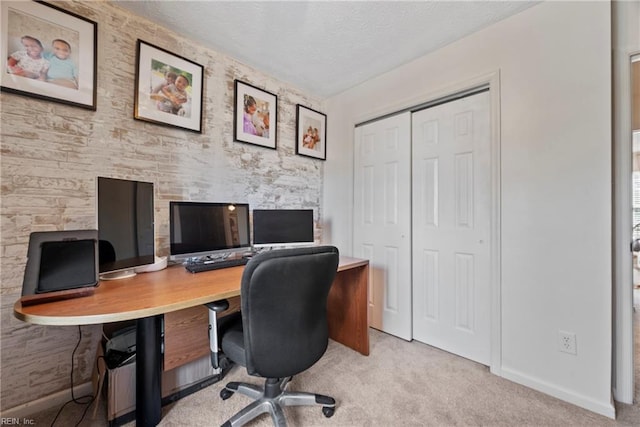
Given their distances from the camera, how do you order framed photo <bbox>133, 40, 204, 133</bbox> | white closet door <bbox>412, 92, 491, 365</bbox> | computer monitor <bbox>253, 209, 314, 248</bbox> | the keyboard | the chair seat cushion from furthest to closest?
computer monitor <bbox>253, 209, 314, 248</bbox>, white closet door <bbox>412, 92, 491, 365</bbox>, framed photo <bbox>133, 40, 204, 133</bbox>, the keyboard, the chair seat cushion

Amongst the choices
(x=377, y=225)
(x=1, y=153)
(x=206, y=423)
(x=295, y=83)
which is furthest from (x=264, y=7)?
(x=206, y=423)

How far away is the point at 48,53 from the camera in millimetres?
1460

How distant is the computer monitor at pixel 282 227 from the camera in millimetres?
2191

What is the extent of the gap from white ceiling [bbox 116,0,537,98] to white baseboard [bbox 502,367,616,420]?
7.89 ft

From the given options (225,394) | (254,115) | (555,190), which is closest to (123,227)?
(225,394)

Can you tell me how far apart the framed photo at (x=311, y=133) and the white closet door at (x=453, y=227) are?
41.6 inches

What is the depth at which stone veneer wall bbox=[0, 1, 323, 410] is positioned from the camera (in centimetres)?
140

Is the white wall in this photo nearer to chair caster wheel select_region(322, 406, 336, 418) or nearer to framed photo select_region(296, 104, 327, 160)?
chair caster wheel select_region(322, 406, 336, 418)

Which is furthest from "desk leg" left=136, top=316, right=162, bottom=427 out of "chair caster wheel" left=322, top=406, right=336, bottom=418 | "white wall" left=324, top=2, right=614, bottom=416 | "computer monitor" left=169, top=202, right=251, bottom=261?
"white wall" left=324, top=2, right=614, bottom=416

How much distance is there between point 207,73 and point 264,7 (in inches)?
28.3

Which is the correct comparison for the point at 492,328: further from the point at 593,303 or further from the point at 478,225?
the point at 478,225

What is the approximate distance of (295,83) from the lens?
270cm

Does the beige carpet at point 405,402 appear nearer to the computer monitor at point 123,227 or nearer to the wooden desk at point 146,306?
the wooden desk at point 146,306

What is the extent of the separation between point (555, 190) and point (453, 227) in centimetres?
67
